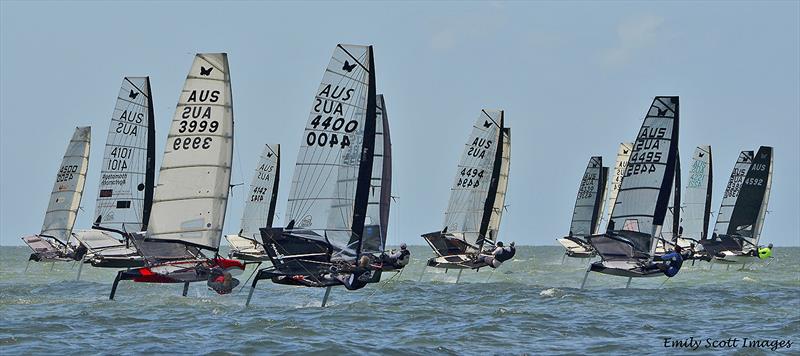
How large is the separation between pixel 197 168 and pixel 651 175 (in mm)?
16056

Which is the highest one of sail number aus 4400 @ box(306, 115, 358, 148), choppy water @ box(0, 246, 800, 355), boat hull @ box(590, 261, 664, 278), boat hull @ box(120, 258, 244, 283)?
sail number aus 4400 @ box(306, 115, 358, 148)

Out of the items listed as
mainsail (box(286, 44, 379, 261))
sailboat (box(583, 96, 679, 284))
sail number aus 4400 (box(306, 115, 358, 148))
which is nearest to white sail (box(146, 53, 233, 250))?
mainsail (box(286, 44, 379, 261))

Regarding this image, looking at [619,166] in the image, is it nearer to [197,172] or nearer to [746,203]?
[746,203]

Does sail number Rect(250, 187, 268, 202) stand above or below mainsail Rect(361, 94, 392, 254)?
below

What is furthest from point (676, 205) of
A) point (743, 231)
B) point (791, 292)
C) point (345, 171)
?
point (345, 171)

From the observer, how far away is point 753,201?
64.8 meters

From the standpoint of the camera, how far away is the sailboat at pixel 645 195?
131 feet

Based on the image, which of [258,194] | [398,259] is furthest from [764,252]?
[398,259]

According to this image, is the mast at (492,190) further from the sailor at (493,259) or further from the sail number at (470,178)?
the sailor at (493,259)

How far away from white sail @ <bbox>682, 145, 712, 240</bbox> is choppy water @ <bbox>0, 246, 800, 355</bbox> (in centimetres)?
1758

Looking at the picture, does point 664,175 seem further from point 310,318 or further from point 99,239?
point 99,239

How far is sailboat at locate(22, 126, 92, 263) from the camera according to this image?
5631cm

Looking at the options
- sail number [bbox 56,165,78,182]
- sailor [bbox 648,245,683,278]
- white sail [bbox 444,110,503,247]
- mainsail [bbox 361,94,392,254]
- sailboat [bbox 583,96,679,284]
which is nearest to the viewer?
sailor [bbox 648,245,683,278]

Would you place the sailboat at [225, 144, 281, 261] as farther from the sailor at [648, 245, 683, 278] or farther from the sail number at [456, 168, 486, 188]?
the sailor at [648, 245, 683, 278]
